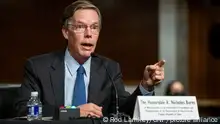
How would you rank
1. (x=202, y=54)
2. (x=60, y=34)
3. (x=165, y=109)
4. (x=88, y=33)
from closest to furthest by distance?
(x=165, y=109) < (x=88, y=33) < (x=60, y=34) < (x=202, y=54)

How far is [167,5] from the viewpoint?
19.6ft

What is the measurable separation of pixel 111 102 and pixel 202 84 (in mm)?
3488

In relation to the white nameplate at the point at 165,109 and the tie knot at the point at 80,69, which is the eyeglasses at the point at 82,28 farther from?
the white nameplate at the point at 165,109

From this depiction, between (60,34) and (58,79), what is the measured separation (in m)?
3.18

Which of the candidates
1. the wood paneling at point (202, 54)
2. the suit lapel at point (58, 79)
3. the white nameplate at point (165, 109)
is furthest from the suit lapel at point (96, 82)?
the wood paneling at point (202, 54)

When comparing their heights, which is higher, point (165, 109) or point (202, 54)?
point (165, 109)

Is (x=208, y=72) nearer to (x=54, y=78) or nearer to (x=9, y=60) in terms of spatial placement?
(x=9, y=60)

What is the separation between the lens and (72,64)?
2.84 metres

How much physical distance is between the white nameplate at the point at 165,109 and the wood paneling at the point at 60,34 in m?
3.64

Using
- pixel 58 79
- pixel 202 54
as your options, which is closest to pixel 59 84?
pixel 58 79

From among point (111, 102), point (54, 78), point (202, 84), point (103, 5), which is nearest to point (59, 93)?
point (54, 78)

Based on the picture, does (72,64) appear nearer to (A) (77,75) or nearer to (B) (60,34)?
(A) (77,75)

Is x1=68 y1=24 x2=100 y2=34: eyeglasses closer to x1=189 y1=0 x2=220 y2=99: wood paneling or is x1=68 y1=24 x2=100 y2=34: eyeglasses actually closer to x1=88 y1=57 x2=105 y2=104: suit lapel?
x1=88 y1=57 x2=105 y2=104: suit lapel

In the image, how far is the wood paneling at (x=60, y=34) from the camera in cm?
590
